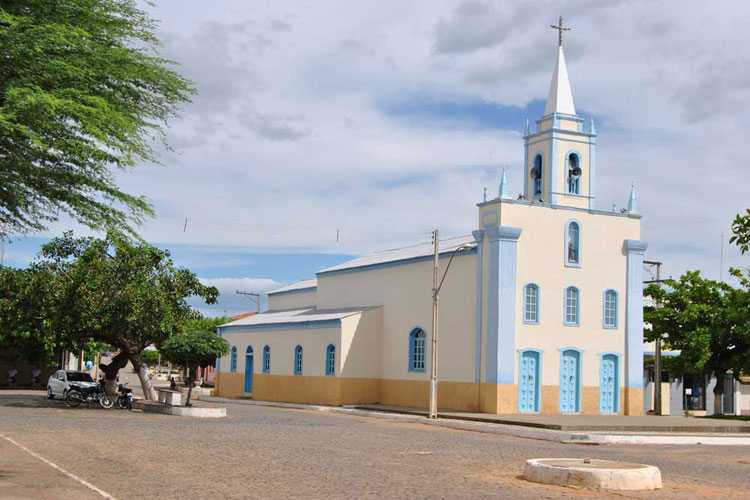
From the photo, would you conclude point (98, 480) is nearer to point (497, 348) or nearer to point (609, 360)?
point (497, 348)

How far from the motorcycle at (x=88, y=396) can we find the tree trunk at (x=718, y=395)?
24445 mm

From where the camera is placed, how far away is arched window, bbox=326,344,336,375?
40031 mm

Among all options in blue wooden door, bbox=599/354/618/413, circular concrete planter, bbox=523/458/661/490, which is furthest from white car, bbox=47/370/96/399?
circular concrete planter, bbox=523/458/661/490

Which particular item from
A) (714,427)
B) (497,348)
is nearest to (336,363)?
(497,348)

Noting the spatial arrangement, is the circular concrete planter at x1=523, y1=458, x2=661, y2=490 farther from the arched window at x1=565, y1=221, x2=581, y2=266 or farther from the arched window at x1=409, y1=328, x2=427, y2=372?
the arched window at x1=409, y1=328, x2=427, y2=372

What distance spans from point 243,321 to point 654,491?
38.2m

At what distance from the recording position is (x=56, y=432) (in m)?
21.6

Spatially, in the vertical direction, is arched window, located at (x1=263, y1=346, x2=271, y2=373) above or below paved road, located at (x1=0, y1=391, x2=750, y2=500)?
above

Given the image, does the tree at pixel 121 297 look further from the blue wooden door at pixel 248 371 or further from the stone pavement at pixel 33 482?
the stone pavement at pixel 33 482

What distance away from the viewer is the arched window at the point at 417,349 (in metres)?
37.6

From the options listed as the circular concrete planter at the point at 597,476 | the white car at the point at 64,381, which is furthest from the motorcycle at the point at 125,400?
the circular concrete planter at the point at 597,476

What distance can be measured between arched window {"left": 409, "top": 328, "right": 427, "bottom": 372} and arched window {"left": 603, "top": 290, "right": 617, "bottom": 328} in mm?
7090

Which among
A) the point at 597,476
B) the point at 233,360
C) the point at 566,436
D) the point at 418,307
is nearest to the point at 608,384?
the point at 418,307

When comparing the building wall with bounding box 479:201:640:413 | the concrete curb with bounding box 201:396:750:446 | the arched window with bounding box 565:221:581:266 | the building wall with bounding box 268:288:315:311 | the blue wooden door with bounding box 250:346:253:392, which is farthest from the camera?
the building wall with bounding box 268:288:315:311
